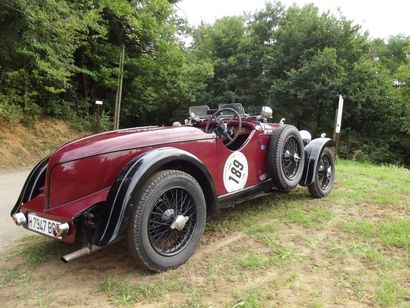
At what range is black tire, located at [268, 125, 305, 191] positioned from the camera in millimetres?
4285

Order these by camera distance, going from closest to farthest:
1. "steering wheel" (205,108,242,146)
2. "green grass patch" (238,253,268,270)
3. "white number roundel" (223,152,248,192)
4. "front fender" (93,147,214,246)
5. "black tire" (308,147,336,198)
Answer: "front fender" (93,147,214,246) → "green grass patch" (238,253,268,270) → "white number roundel" (223,152,248,192) → "steering wheel" (205,108,242,146) → "black tire" (308,147,336,198)

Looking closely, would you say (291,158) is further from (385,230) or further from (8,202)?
(8,202)

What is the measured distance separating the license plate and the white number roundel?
1.71 m

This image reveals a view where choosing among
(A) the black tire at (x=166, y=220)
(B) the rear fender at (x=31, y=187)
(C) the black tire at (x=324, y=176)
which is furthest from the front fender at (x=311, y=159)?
(B) the rear fender at (x=31, y=187)

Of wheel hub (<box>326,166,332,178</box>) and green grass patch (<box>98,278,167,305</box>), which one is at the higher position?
wheel hub (<box>326,166,332,178</box>)

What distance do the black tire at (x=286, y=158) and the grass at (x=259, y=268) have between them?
1.36ft

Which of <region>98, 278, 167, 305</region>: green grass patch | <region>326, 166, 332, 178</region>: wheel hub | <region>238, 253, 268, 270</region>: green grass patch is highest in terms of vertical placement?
<region>326, 166, 332, 178</region>: wheel hub

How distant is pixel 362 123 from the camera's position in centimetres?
2130

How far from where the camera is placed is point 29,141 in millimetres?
11219

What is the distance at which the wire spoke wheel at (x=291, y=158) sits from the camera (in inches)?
180

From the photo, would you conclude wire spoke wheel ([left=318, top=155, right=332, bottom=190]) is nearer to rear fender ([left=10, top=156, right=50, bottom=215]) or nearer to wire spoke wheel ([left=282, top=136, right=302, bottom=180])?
wire spoke wheel ([left=282, top=136, right=302, bottom=180])

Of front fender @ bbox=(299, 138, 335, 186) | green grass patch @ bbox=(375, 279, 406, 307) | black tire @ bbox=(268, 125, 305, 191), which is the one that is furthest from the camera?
front fender @ bbox=(299, 138, 335, 186)

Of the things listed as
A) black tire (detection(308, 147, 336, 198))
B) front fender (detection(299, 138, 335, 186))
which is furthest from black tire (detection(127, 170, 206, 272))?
black tire (detection(308, 147, 336, 198))

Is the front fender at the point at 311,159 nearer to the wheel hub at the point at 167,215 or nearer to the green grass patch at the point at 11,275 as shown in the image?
the wheel hub at the point at 167,215
